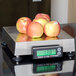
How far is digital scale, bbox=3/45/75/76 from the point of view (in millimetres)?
1156

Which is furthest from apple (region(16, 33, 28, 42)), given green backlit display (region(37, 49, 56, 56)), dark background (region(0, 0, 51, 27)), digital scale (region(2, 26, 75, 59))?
dark background (region(0, 0, 51, 27))

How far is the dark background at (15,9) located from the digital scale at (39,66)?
5.87ft

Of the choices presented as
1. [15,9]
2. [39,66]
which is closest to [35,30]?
[39,66]

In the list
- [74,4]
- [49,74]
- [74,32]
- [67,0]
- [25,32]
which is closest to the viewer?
[49,74]

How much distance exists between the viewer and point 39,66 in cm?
124

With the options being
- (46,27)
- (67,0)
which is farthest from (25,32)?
(67,0)

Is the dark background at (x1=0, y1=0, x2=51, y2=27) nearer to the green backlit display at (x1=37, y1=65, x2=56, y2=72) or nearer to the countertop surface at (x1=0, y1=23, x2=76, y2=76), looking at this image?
the countertop surface at (x1=0, y1=23, x2=76, y2=76)

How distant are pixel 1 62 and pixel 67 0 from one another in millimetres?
1788

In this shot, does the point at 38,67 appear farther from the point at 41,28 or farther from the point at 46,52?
the point at 41,28

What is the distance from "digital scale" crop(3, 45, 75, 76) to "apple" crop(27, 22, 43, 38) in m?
0.11

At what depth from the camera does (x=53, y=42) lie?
4.23 feet

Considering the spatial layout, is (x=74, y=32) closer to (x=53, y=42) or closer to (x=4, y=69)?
(x=53, y=42)

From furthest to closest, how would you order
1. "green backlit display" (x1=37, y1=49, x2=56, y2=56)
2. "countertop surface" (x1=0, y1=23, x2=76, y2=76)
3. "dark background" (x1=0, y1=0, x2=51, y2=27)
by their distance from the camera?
"dark background" (x1=0, y1=0, x2=51, y2=27)
"green backlit display" (x1=37, y1=49, x2=56, y2=56)
"countertop surface" (x1=0, y1=23, x2=76, y2=76)

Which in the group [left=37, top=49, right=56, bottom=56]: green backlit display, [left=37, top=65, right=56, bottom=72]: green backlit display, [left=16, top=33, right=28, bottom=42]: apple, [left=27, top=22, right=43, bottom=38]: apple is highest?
[left=27, top=22, right=43, bottom=38]: apple
